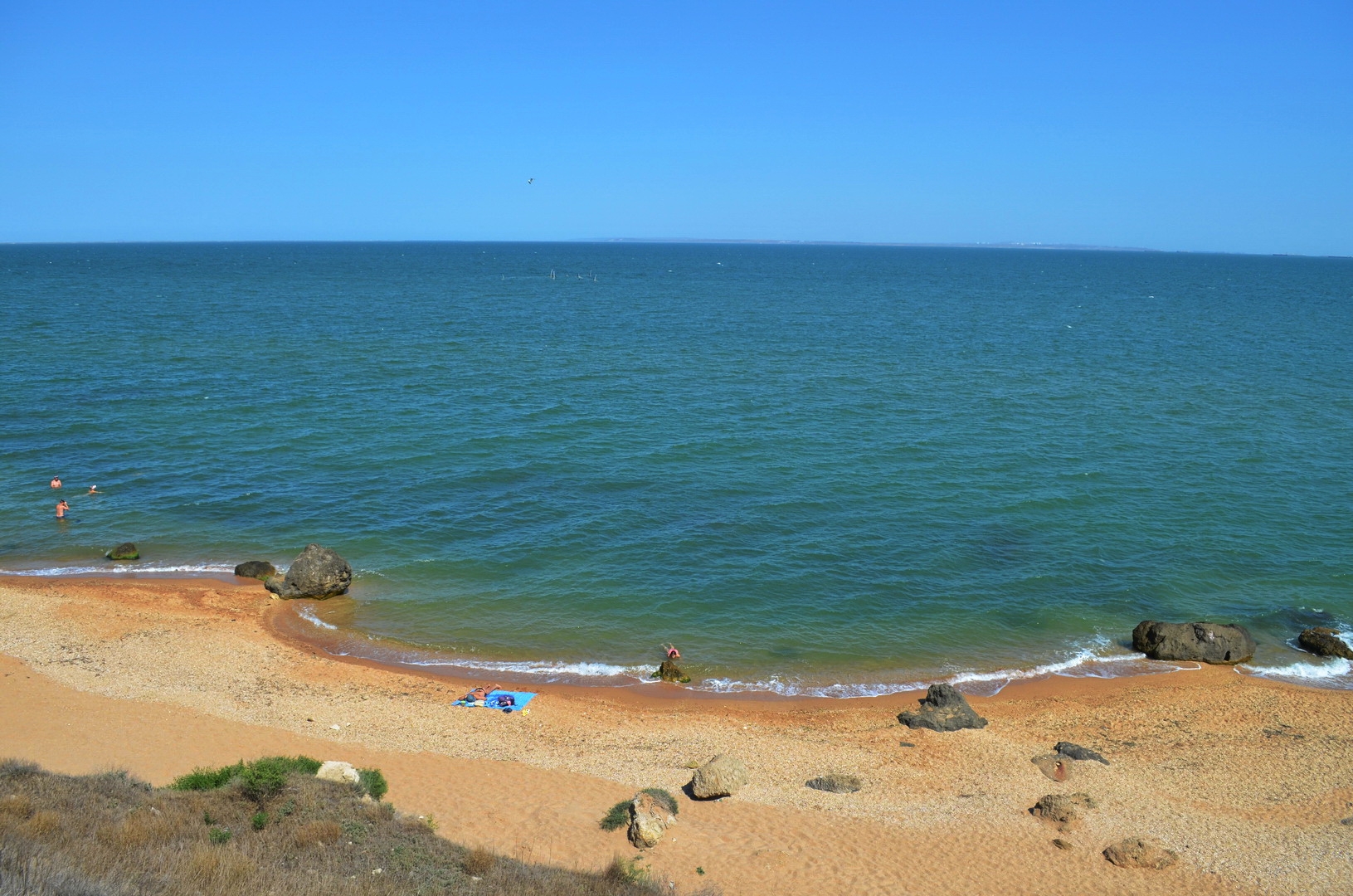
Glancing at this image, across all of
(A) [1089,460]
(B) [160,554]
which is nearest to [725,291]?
(A) [1089,460]

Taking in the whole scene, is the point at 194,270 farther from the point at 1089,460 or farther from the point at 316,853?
the point at 316,853

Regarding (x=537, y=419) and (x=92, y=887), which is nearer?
(x=92, y=887)

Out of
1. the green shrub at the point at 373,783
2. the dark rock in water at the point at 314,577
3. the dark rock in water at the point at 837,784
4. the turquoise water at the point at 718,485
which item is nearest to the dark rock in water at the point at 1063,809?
the dark rock in water at the point at 837,784

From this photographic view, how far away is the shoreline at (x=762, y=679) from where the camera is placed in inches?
953

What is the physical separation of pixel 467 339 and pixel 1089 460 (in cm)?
5327

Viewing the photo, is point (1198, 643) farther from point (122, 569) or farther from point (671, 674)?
point (122, 569)

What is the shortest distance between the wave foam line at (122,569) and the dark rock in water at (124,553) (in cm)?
36

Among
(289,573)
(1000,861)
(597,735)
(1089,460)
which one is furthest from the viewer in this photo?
(1089,460)

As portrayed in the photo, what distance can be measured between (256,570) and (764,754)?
63.1 feet

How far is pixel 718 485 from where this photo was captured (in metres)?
38.9

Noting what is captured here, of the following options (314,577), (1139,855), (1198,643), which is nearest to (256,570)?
(314,577)

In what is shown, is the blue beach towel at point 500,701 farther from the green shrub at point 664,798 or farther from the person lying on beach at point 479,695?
the green shrub at point 664,798

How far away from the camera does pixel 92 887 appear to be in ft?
31.6

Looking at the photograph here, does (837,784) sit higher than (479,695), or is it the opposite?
(837,784)
